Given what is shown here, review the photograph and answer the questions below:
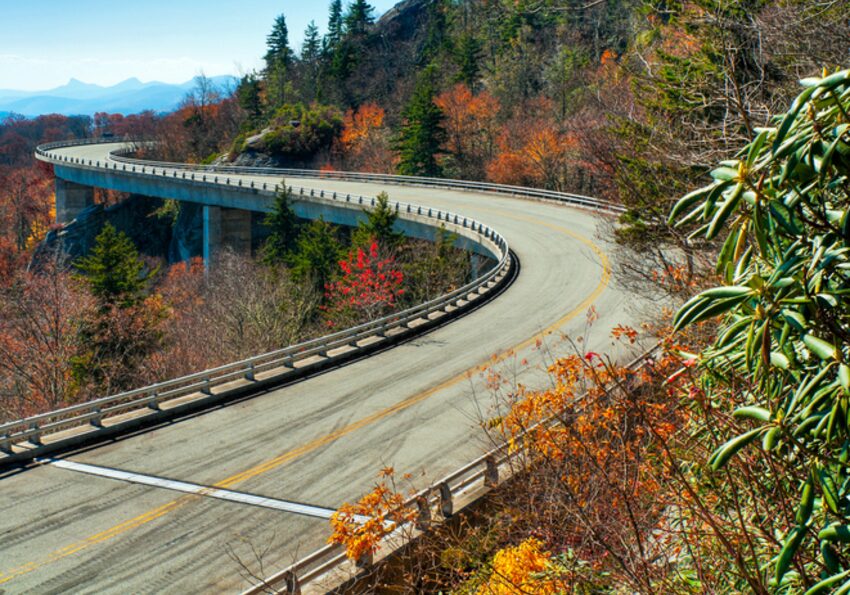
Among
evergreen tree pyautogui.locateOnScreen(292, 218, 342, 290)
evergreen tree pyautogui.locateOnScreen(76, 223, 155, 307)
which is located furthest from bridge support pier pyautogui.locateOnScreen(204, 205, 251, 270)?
evergreen tree pyautogui.locateOnScreen(76, 223, 155, 307)

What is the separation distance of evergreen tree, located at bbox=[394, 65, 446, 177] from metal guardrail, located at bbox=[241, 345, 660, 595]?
2392 inches

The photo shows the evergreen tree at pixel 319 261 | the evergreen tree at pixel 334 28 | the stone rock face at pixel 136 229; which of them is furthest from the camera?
the evergreen tree at pixel 334 28

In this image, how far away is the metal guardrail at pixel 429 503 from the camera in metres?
10.6

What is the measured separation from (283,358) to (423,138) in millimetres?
53930

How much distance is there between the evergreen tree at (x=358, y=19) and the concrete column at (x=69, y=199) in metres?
47.3

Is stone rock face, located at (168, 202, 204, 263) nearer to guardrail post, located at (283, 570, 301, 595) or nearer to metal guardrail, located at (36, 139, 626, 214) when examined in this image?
metal guardrail, located at (36, 139, 626, 214)

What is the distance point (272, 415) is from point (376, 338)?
23.4ft

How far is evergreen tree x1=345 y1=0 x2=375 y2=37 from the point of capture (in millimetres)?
121562

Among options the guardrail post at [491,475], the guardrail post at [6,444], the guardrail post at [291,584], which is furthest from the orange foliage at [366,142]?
the guardrail post at [291,584]

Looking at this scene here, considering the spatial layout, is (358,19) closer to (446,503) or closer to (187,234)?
(187,234)

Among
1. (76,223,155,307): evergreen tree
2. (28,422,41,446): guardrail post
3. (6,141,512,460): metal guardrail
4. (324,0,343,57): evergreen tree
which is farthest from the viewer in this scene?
(324,0,343,57): evergreen tree

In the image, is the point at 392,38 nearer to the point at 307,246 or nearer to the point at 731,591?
the point at 307,246

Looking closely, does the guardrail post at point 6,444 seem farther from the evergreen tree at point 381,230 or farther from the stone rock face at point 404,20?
the stone rock face at point 404,20

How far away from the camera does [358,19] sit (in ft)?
399
